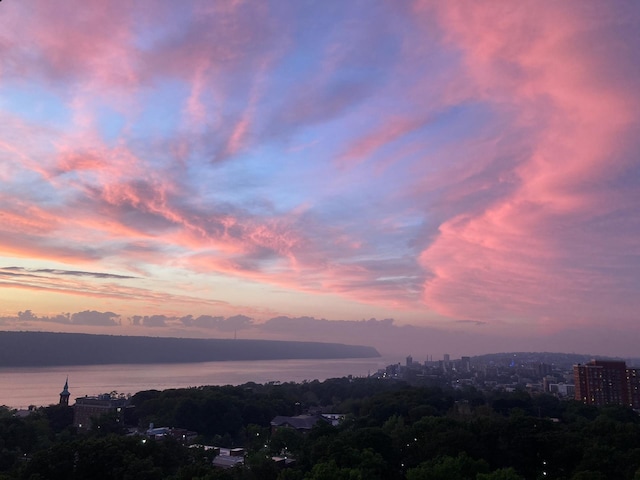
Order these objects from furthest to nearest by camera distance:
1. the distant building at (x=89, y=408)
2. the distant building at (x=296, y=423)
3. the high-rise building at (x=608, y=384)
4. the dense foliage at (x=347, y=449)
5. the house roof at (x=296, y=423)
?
the high-rise building at (x=608, y=384) < the distant building at (x=89, y=408) < the house roof at (x=296, y=423) < the distant building at (x=296, y=423) < the dense foliage at (x=347, y=449)

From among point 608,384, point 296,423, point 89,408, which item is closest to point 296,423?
point 296,423

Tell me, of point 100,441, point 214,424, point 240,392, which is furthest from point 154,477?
point 240,392

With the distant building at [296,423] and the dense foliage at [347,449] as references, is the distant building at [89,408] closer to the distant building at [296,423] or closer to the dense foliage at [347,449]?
the dense foliage at [347,449]

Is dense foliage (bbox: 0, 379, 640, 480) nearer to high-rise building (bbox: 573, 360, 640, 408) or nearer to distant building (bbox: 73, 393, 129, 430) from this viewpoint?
distant building (bbox: 73, 393, 129, 430)

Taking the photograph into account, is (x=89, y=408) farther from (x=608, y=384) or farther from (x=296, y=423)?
(x=608, y=384)

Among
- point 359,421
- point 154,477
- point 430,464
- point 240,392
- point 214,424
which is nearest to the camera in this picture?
point 154,477

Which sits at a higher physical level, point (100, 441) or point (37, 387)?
point (100, 441)

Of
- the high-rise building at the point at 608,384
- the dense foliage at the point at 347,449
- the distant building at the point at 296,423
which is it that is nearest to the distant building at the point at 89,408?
the dense foliage at the point at 347,449

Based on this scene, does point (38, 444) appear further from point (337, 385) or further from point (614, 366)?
point (614, 366)

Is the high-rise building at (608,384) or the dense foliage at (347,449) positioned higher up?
the dense foliage at (347,449)
